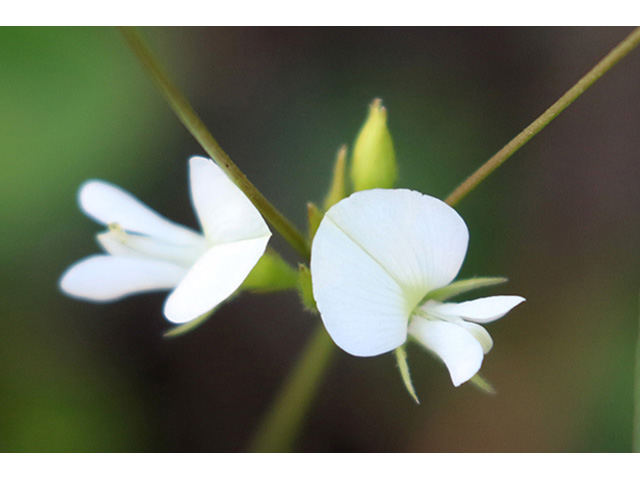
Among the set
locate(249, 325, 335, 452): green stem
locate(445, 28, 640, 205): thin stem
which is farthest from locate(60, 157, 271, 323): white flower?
locate(249, 325, 335, 452): green stem

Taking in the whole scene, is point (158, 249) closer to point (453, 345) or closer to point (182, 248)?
point (182, 248)

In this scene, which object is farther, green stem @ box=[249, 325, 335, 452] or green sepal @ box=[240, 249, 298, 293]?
green stem @ box=[249, 325, 335, 452]

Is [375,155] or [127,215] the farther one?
[127,215]

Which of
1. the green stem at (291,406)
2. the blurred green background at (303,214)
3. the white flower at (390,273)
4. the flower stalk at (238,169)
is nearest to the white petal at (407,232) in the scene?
the white flower at (390,273)

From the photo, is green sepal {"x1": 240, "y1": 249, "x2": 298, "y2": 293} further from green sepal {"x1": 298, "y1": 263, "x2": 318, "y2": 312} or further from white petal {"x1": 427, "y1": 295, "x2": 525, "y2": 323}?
white petal {"x1": 427, "y1": 295, "x2": 525, "y2": 323}

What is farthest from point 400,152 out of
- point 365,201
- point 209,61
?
point 365,201

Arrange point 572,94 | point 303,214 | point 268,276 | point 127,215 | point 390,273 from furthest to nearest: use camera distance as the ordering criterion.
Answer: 1. point 303,214
2. point 127,215
3. point 268,276
4. point 390,273
5. point 572,94

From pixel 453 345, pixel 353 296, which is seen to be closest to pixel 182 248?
pixel 353 296
